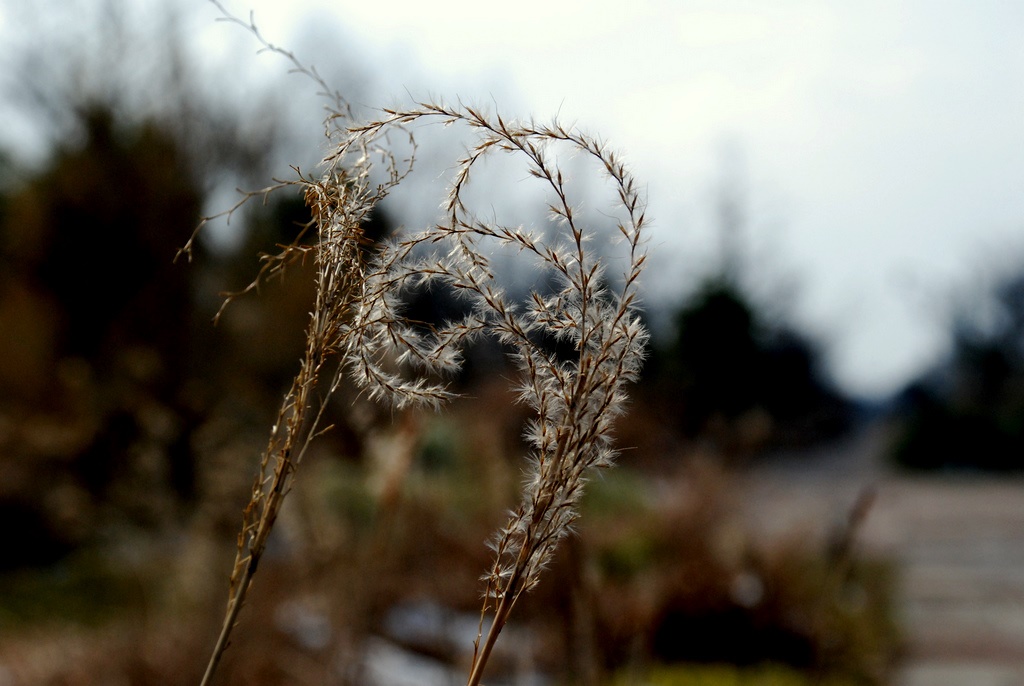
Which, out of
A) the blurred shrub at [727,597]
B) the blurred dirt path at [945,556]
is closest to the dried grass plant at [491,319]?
the blurred dirt path at [945,556]

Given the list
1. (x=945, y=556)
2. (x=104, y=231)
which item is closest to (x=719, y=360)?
(x=945, y=556)

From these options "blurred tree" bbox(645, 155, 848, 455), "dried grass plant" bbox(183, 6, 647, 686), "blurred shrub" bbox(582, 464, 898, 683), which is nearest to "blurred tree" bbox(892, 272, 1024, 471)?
"blurred tree" bbox(645, 155, 848, 455)

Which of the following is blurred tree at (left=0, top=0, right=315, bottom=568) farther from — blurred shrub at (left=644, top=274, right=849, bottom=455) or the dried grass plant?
the dried grass plant

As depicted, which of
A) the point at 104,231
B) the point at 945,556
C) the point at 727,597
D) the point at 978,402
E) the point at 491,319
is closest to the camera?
the point at 491,319

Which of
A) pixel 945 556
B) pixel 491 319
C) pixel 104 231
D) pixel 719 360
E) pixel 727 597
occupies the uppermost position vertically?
pixel 719 360

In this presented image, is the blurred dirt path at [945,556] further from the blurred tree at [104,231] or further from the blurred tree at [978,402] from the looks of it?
the blurred tree at [104,231]

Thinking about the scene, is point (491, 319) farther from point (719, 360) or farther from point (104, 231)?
point (719, 360)

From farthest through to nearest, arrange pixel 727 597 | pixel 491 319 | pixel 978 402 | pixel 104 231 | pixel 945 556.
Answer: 1. pixel 978 402
2. pixel 104 231
3. pixel 945 556
4. pixel 727 597
5. pixel 491 319
